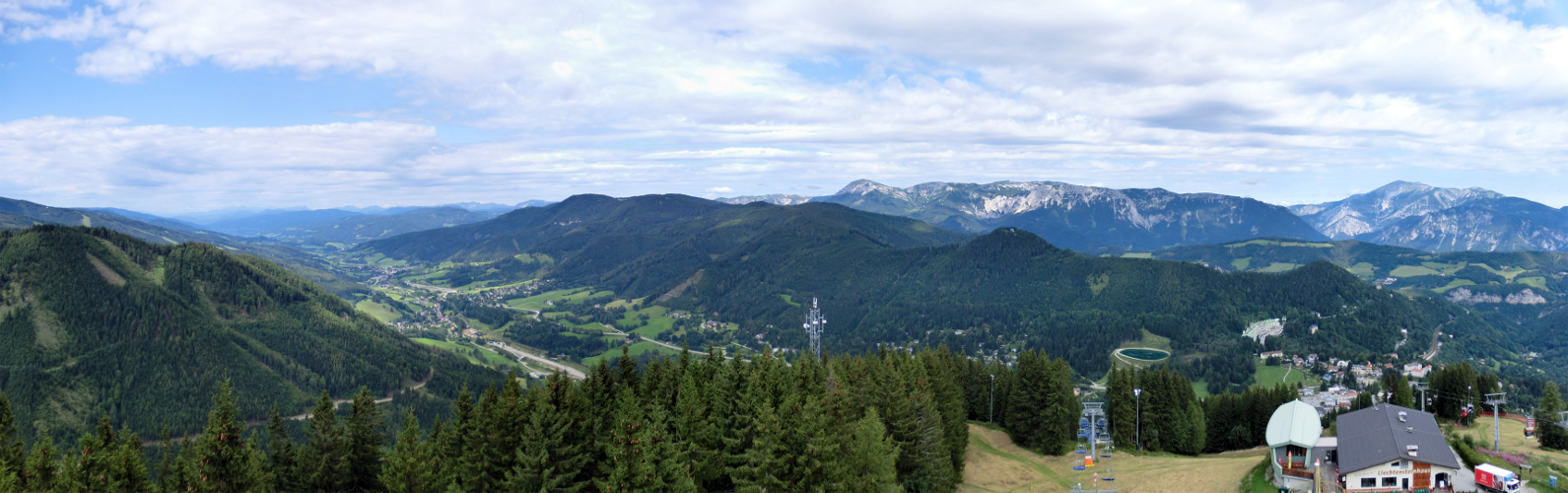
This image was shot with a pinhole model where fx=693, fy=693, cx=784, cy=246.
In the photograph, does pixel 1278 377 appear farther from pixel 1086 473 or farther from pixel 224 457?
pixel 224 457

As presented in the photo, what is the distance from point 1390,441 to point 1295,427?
5706 mm

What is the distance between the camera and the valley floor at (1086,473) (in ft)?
186

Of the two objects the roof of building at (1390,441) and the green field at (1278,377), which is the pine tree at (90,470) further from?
the green field at (1278,377)

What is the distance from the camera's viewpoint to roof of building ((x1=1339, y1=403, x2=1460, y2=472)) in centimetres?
4628

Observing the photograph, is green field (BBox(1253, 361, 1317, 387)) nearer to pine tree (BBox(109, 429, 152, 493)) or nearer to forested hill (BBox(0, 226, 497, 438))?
forested hill (BBox(0, 226, 497, 438))

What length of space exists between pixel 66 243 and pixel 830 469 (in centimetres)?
18230

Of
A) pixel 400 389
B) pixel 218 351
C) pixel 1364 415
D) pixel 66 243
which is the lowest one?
pixel 400 389

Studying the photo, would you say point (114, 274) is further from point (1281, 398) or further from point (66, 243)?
point (1281, 398)

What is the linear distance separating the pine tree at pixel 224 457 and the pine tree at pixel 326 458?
15.6 feet

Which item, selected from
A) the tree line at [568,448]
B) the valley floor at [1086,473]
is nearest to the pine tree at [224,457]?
the tree line at [568,448]

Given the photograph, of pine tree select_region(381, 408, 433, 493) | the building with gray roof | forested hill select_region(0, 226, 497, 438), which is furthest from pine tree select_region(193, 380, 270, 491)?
forested hill select_region(0, 226, 497, 438)

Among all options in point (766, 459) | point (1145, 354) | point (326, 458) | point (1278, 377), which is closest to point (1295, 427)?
point (766, 459)

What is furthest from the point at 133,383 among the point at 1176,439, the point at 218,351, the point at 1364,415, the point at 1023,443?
the point at 1364,415

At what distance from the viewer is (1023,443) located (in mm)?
76250
